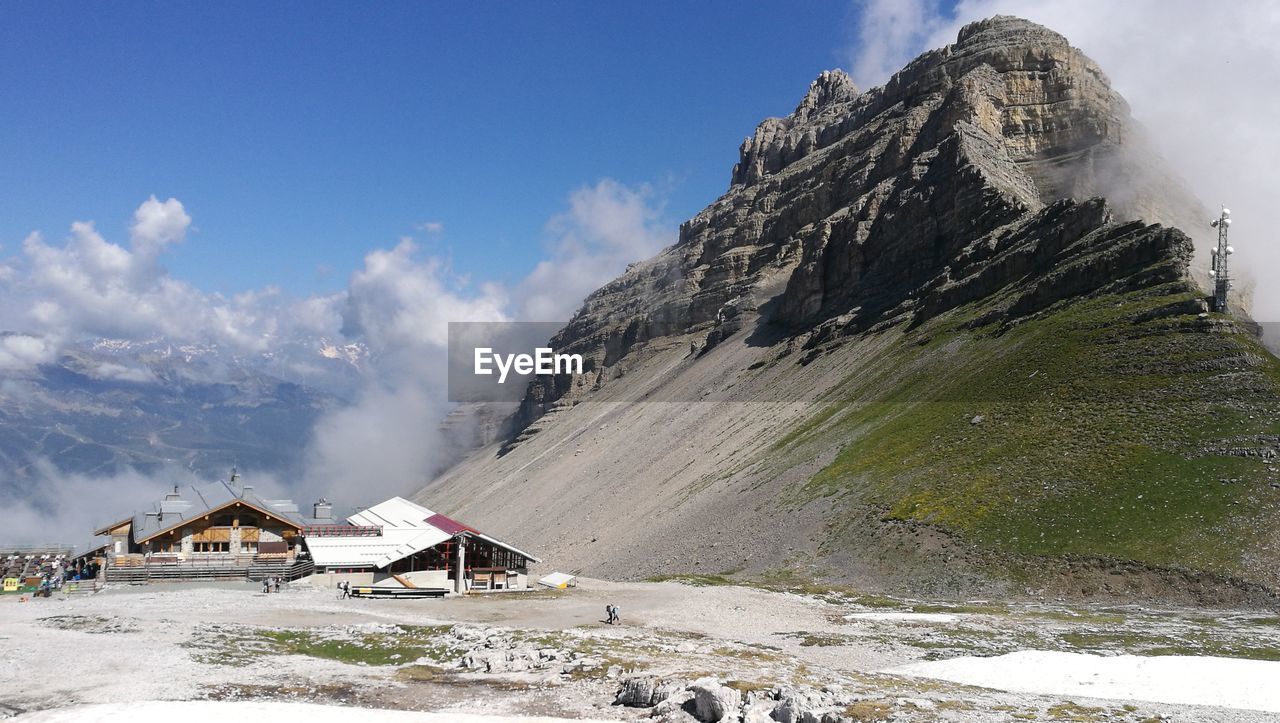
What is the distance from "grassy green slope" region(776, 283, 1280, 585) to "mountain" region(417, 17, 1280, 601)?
0.69 ft

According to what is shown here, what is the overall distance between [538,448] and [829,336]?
67224 millimetres

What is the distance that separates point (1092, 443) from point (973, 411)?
16.0m

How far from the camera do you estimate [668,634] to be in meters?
45.9

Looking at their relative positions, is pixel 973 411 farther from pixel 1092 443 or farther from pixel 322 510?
pixel 322 510

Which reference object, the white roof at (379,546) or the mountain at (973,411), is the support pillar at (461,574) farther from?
the mountain at (973,411)

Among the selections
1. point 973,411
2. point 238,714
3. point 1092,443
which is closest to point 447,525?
point 973,411

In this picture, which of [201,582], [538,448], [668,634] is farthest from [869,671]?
[538,448]

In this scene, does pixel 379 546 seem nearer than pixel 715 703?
No

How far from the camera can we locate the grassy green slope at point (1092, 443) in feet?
197

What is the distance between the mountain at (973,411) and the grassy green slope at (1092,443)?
0.69 feet

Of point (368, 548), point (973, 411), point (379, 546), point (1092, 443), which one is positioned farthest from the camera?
point (973, 411)

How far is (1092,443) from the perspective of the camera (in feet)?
237

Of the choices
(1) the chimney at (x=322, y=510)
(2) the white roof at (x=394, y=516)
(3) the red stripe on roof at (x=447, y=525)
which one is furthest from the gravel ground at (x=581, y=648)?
(1) the chimney at (x=322, y=510)

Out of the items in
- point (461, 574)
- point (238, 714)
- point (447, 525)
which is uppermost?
point (447, 525)
